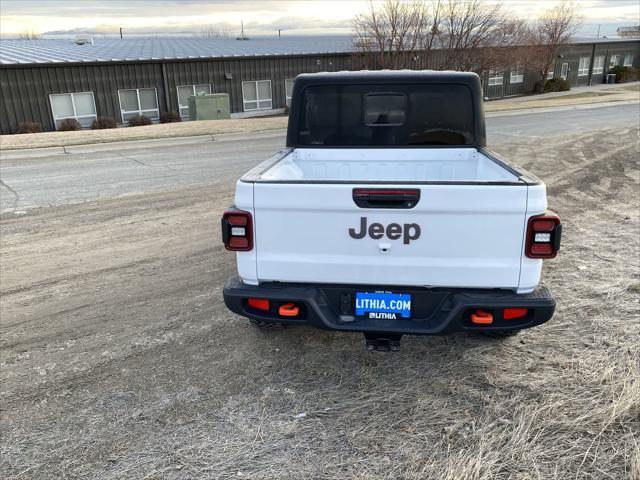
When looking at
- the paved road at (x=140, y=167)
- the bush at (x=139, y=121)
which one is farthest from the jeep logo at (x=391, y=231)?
the bush at (x=139, y=121)

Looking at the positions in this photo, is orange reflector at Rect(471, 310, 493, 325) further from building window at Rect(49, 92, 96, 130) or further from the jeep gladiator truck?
building window at Rect(49, 92, 96, 130)

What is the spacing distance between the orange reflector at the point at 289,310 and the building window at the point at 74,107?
2720cm

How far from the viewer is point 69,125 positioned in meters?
25.1

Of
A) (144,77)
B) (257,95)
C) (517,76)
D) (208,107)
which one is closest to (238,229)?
(208,107)

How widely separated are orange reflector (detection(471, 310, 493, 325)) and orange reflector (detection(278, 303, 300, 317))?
46.9 inches

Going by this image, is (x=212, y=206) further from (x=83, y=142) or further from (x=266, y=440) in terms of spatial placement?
(x=83, y=142)

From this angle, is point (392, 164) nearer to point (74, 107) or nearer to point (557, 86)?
point (74, 107)

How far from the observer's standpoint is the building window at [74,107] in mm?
26578

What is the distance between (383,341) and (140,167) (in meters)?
10.0

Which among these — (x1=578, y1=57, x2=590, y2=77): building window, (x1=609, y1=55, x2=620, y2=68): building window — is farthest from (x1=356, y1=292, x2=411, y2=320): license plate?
(x1=609, y1=55, x2=620, y2=68): building window

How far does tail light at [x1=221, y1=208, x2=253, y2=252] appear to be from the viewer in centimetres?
347

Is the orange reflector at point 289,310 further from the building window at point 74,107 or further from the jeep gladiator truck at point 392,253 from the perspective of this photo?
the building window at point 74,107

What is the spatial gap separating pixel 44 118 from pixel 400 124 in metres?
26.4

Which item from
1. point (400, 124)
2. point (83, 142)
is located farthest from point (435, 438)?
point (83, 142)
